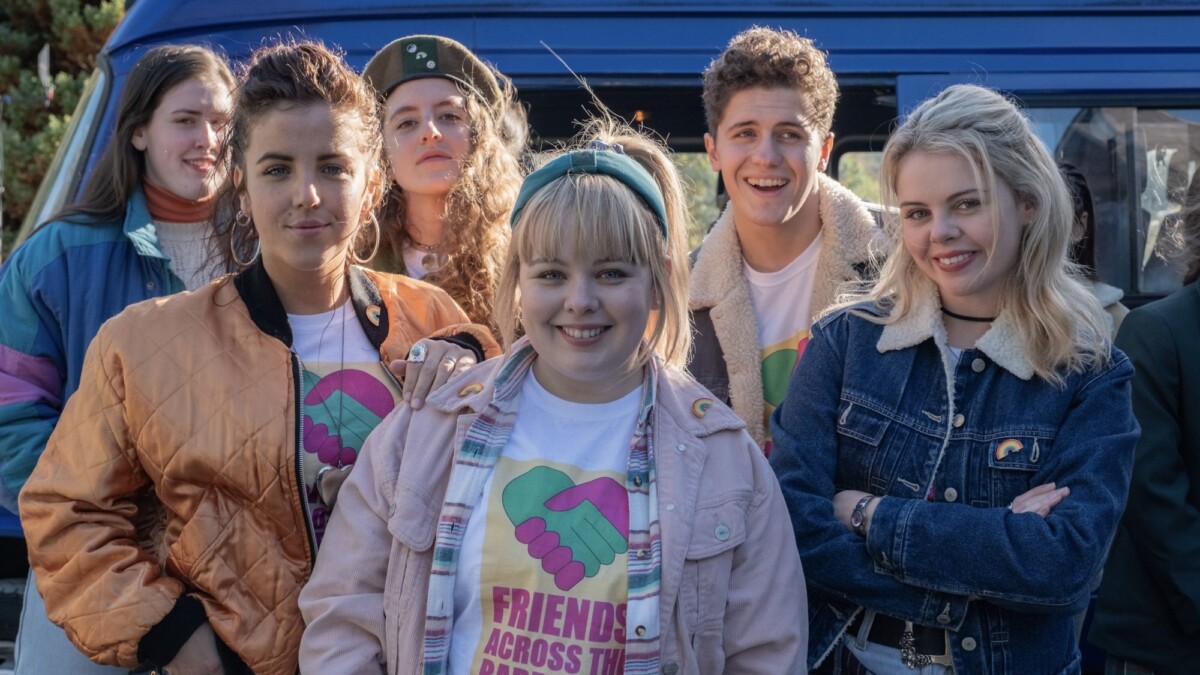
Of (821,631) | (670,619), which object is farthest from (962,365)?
(670,619)

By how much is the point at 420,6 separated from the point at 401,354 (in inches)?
64.2

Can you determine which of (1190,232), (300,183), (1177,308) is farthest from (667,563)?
(1190,232)

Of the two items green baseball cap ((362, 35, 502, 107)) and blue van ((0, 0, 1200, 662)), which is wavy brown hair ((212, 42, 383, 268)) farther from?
blue van ((0, 0, 1200, 662))

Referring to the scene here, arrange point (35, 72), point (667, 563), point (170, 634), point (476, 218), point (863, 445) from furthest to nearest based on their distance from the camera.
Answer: point (35, 72), point (476, 218), point (863, 445), point (170, 634), point (667, 563)

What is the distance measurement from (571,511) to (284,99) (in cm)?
105

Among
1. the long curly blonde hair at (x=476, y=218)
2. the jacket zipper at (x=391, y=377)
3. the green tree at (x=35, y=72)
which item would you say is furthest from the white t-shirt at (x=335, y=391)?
the green tree at (x=35, y=72)

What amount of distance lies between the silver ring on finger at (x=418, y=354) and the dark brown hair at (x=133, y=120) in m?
1.10

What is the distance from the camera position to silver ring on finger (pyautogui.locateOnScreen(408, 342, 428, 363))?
2385mm

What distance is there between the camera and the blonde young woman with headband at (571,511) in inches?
82.8

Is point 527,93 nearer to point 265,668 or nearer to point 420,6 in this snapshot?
point 420,6

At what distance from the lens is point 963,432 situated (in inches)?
94.5

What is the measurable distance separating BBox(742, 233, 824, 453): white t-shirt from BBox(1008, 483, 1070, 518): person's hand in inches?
31.9

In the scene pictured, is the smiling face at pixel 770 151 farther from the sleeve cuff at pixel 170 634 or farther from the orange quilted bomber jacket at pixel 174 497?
the sleeve cuff at pixel 170 634

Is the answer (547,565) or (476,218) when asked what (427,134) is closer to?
(476,218)
